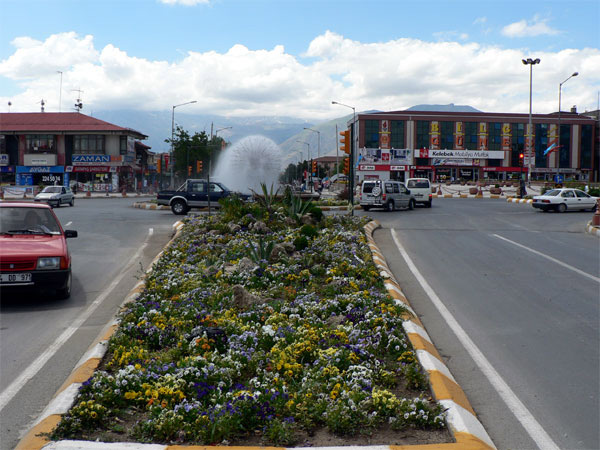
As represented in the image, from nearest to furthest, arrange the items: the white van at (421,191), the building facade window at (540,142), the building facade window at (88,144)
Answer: the white van at (421,191) < the building facade window at (88,144) < the building facade window at (540,142)

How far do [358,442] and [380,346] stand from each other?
2105mm

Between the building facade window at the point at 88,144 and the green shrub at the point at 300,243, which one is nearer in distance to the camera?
the green shrub at the point at 300,243

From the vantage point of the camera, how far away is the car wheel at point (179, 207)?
96.7ft

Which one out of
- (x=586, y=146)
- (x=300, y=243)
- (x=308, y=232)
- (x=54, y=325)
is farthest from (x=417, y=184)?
(x=586, y=146)

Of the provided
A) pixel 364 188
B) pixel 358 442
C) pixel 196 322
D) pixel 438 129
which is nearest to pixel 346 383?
pixel 358 442

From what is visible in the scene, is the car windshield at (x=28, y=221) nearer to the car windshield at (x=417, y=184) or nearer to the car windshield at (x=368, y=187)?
the car windshield at (x=368, y=187)

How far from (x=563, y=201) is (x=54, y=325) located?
29472mm

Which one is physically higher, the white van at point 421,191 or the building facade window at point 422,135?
the building facade window at point 422,135

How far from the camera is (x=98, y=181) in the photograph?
68.2 meters

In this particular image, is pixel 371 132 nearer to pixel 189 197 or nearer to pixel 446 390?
pixel 189 197

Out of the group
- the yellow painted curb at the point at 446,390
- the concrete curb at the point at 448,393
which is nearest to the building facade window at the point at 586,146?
the concrete curb at the point at 448,393

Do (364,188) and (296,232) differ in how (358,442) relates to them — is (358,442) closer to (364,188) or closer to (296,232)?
(296,232)

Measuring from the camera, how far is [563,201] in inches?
1257

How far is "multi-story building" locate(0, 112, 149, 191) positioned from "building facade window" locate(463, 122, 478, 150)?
55269 mm
